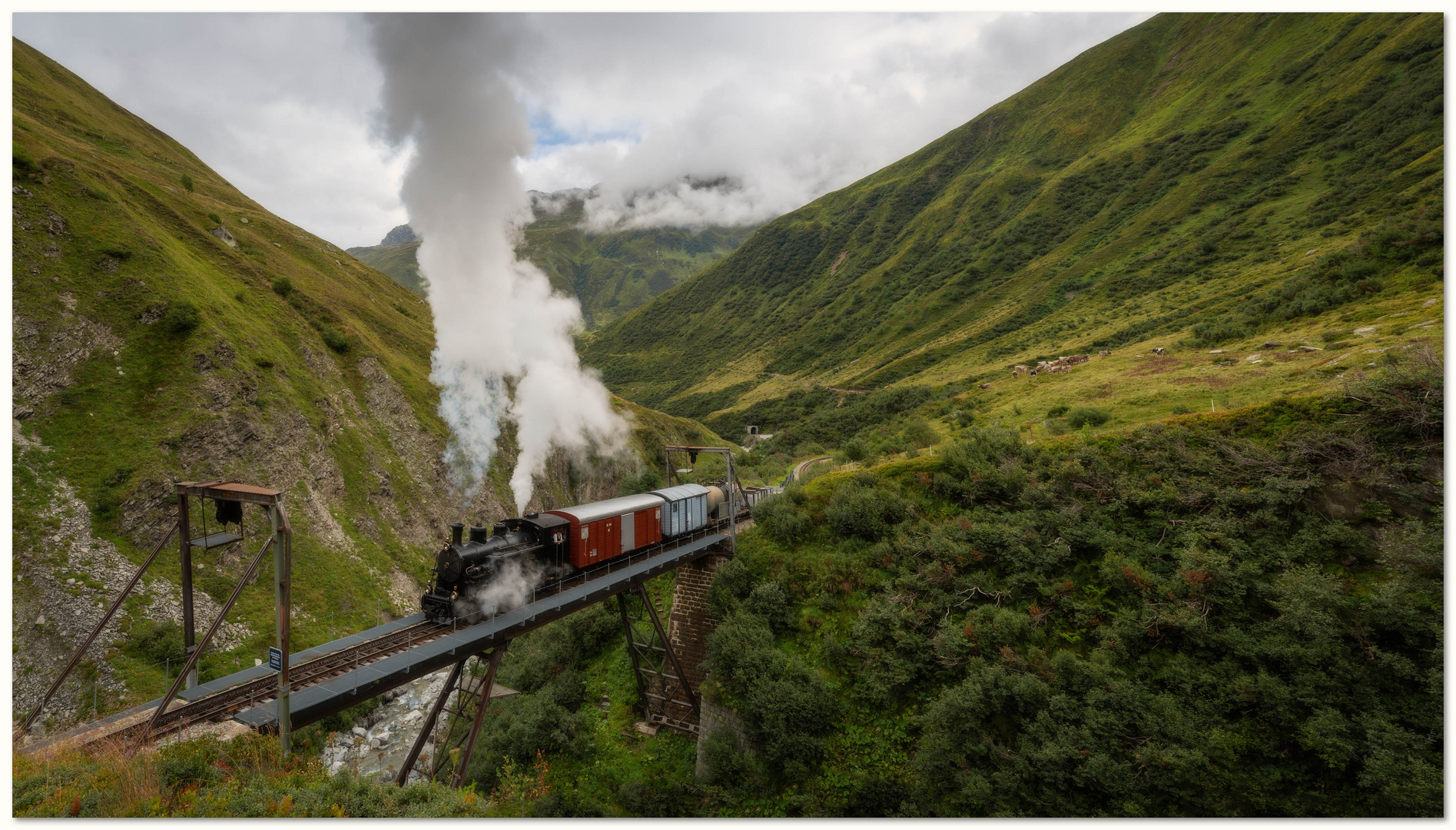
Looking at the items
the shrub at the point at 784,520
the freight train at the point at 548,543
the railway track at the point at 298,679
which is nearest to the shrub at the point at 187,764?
the railway track at the point at 298,679

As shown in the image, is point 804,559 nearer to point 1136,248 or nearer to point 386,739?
point 386,739

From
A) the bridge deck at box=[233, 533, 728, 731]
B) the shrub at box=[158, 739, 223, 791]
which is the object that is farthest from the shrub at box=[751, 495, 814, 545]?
the shrub at box=[158, 739, 223, 791]

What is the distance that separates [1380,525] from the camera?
13961 millimetres

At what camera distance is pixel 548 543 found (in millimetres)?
17438

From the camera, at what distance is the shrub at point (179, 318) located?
94.4 feet

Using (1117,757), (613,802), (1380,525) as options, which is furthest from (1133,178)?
(613,802)

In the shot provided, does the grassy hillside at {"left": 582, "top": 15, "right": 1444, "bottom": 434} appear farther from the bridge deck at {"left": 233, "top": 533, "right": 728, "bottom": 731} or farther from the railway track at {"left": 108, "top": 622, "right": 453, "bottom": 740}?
the railway track at {"left": 108, "top": 622, "right": 453, "bottom": 740}

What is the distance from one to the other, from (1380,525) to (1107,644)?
7.62 meters

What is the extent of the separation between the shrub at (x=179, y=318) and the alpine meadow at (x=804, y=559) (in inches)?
6.0

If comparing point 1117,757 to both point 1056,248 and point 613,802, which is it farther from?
point 1056,248

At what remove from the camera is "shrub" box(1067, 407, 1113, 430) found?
2441 cm

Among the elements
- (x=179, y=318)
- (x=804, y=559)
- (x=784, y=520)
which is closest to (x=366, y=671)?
(x=804, y=559)

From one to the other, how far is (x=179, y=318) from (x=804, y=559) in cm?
3651

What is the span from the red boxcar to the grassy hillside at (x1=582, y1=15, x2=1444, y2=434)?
71.0 feet
